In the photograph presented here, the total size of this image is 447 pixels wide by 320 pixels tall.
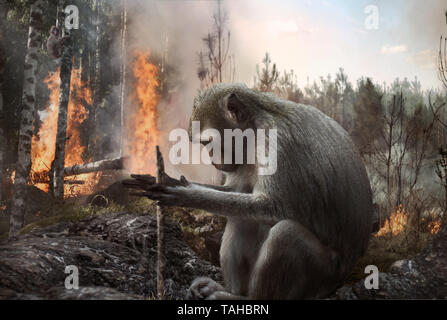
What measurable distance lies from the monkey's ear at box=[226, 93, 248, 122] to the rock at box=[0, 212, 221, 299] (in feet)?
6.05

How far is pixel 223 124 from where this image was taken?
351 centimetres

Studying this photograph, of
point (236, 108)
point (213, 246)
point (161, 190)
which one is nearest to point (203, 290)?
point (161, 190)

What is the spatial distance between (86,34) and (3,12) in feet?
4.88

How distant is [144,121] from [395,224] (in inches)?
200

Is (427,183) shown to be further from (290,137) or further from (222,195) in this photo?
(222,195)

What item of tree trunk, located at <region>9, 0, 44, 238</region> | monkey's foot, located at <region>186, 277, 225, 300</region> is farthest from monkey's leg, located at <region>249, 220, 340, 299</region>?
tree trunk, located at <region>9, 0, 44, 238</region>

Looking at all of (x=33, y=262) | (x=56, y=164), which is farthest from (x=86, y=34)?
(x=33, y=262)

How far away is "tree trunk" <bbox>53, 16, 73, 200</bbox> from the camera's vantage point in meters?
6.18

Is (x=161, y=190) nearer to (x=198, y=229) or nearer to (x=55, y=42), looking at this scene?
(x=198, y=229)

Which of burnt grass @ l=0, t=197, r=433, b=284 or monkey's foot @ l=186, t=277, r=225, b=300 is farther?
burnt grass @ l=0, t=197, r=433, b=284

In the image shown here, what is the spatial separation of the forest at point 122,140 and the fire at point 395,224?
3cm

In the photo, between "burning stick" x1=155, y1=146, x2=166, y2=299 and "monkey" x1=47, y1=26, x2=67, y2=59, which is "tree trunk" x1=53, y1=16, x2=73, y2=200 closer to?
"monkey" x1=47, y1=26, x2=67, y2=59

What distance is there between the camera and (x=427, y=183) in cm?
743

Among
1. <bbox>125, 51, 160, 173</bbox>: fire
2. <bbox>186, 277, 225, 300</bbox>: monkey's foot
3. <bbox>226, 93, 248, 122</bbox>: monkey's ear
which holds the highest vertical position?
<bbox>125, 51, 160, 173</bbox>: fire
